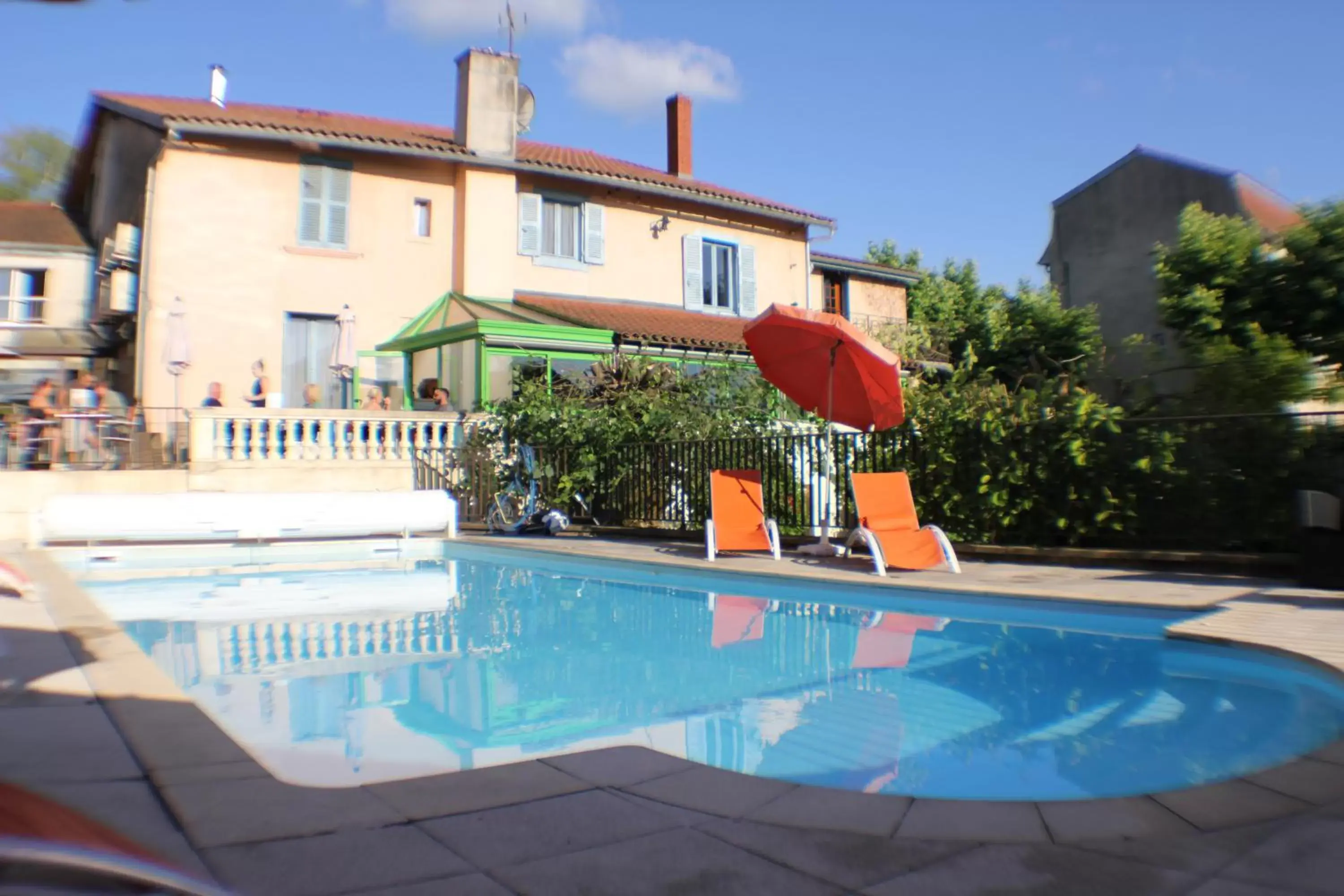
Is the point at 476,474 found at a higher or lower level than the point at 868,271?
lower

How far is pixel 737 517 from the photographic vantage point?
10594 millimetres

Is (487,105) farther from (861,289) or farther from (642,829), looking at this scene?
(642,829)

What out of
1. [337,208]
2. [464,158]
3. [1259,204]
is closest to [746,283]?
[464,158]

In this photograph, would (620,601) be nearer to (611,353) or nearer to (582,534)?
(582,534)

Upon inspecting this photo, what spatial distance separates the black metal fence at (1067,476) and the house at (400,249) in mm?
6665

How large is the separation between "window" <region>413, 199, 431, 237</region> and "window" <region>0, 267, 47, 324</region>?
11542 millimetres

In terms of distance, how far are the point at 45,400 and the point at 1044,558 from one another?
592 inches

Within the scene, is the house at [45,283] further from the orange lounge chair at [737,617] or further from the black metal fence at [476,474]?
the orange lounge chair at [737,617]

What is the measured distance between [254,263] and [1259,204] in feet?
76.4

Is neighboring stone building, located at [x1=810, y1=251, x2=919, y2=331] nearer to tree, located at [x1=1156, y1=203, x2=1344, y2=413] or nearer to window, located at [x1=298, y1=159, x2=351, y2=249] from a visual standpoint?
tree, located at [x1=1156, y1=203, x2=1344, y2=413]

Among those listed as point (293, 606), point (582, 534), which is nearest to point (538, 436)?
point (582, 534)

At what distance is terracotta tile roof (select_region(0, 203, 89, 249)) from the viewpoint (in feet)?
80.6

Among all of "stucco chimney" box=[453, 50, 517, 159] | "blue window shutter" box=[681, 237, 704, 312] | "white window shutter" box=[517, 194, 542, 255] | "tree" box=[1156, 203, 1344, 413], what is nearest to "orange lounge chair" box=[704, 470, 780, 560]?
"tree" box=[1156, 203, 1344, 413]

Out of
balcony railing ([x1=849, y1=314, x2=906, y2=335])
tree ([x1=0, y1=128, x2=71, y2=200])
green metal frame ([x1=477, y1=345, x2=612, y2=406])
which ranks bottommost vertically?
green metal frame ([x1=477, y1=345, x2=612, y2=406])
